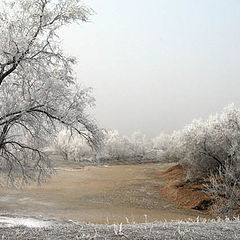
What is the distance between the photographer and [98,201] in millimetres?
23453

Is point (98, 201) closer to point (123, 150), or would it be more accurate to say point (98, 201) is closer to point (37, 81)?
point (37, 81)

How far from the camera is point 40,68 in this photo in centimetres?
1152

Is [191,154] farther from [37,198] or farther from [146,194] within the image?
[37,198]

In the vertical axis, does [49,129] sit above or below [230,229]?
above

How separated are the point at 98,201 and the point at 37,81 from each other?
1402 centimetres

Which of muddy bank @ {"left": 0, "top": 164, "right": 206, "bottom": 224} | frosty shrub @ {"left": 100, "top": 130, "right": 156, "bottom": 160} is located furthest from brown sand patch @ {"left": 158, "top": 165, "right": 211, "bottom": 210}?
frosty shrub @ {"left": 100, "top": 130, "right": 156, "bottom": 160}

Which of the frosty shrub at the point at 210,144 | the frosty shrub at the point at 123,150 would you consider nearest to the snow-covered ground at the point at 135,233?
the frosty shrub at the point at 210,144

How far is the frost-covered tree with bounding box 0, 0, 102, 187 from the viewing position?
10977 millimetres

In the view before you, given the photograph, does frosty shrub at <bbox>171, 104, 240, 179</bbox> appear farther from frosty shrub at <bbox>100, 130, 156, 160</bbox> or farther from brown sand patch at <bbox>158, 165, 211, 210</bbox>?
frosty shrub at <bbox>100, 130, 156, 160</bbox>

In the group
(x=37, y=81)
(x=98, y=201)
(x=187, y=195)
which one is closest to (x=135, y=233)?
(x=37, y=81)

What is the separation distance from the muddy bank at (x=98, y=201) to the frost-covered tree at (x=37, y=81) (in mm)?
7441

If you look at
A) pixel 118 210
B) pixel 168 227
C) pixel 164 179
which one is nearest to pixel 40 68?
pixel 168 227

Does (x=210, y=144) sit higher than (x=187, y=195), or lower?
higher

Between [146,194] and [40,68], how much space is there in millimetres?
16947
